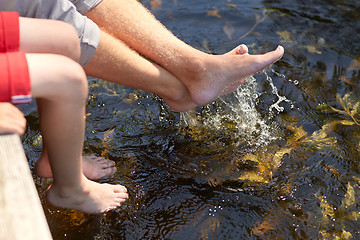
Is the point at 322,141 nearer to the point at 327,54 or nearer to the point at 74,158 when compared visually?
the point at 327,54

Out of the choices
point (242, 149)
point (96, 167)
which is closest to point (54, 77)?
point (96, 167)

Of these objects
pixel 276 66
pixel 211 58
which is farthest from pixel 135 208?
pixel 276 66

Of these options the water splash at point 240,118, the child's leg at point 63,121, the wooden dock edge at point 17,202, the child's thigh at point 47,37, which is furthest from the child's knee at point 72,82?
the water splash at point 240,118

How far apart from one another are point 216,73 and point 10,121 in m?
1.15

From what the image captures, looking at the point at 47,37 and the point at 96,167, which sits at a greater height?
the point at 47,37

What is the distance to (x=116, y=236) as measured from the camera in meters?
1.54

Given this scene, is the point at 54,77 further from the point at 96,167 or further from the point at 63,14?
the point at 96,167

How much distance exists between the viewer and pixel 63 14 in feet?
4.78

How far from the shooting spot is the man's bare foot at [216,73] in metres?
1.93

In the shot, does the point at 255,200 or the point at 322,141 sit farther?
the point at 322,141

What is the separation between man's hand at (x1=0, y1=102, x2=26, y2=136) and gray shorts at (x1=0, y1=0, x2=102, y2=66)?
0.52m

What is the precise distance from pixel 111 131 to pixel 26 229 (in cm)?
132

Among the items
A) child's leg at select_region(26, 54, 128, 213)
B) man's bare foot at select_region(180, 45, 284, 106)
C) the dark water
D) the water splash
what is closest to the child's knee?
child's leg at select_region(26, 54, 128, 213)

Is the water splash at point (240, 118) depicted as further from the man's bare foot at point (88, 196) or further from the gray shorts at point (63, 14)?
the gray shorts at point (63, 14)
